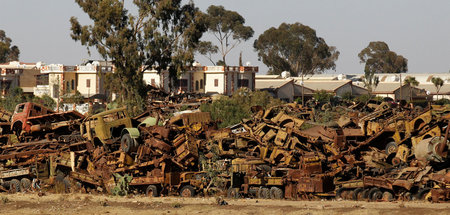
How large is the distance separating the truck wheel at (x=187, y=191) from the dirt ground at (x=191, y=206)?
3.97ft

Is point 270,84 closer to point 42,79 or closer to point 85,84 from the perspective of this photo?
point 85,84

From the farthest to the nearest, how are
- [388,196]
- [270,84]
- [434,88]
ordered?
[434,88] < [270,84] < [388,196]

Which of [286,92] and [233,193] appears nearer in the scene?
[233,193]

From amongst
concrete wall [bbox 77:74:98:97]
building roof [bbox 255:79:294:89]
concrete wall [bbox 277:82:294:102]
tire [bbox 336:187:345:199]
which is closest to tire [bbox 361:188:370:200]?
tire [bbox 336:187:345:199]

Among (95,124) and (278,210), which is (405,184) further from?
(95,124)

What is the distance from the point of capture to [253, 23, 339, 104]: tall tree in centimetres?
11481

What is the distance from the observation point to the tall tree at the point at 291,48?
11481 cm

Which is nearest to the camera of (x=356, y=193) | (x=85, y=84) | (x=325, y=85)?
(x=356, y=193)

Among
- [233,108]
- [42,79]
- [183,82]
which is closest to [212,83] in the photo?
[183,82]

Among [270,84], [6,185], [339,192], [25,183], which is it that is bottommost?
[6,185]

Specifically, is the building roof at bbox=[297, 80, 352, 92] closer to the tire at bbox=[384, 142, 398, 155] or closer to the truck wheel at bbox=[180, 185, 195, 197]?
the tire at bbox=[384, 142, 398, 155]

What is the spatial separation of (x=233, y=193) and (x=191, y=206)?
3.15 meters

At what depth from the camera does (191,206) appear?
66.5 feet

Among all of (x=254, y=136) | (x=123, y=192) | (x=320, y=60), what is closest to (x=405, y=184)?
(x=254, y=136)
